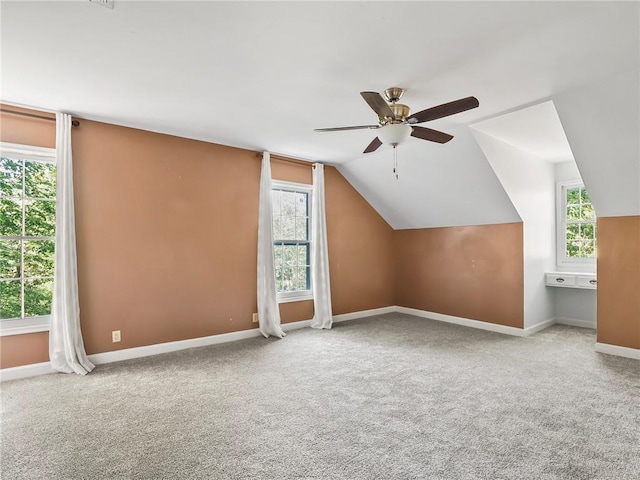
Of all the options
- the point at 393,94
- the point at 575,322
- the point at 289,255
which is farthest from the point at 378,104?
the point at 575,322

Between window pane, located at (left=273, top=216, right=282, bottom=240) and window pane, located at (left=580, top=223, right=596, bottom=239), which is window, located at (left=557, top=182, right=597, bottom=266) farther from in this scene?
window pane, located at (left=273, top=216, right=282, bottom=240)

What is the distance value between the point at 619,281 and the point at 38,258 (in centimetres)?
635

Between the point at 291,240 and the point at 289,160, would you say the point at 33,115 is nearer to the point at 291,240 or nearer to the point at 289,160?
the point at 289,160

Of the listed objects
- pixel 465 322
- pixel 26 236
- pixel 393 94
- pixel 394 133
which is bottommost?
pixel 465 322

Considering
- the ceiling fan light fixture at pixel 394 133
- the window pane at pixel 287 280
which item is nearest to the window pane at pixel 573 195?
the ceiling fan light fixture at pixel 394 133

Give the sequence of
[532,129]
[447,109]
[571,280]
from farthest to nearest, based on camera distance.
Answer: [571,280] → [532,129] → [447,109]

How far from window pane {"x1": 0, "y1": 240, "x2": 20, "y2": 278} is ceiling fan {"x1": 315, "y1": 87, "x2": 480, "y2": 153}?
3260 millimetres

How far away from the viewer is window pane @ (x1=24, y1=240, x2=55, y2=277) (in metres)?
3.55

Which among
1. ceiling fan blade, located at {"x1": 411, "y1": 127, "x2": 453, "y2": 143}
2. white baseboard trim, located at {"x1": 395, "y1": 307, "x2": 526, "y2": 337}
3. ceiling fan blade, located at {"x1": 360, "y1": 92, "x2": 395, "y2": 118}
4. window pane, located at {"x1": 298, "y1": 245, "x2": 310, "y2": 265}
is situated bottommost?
white baseboard trim, located at {"x1": 395, "y1": 307, "x2": 526, "y2": 337}

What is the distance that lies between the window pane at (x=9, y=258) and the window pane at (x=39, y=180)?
520 millimetres

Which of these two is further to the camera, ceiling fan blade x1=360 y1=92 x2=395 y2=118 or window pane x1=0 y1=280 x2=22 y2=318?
window pane x1=0 y1=280 x2=22 y2=318

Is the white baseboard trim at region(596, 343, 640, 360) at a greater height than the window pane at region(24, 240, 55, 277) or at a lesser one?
lesser

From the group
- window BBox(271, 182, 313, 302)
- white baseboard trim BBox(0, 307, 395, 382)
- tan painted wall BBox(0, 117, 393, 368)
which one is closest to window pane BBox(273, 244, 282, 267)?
window BBox(271, 182, 313, 302)

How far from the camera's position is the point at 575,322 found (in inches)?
210
